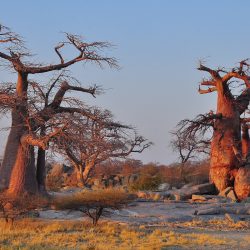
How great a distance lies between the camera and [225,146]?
20.7 m

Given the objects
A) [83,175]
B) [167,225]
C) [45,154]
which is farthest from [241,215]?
[83,175]

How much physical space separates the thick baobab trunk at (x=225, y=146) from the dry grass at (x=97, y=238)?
8.57 meters

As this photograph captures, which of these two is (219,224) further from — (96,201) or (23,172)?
(23,172)

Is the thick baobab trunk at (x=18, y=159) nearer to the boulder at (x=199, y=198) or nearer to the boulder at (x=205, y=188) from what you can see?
the boulder at (x=199, y=198)

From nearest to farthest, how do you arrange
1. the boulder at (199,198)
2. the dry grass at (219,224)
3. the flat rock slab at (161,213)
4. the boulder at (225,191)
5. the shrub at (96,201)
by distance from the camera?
the shrub at (96,201) < the dry grass at (219,224) < the flat rock slab at (161,213) < the boulder at (199,198) < the boulder at (225,191)

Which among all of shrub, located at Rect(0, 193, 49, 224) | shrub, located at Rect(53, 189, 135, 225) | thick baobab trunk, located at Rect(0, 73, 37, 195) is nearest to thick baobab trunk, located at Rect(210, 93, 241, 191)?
thick baobab trunk, located at Rect(0, 73, 37, 195)

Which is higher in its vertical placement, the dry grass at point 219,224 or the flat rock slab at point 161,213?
the flat rock slab at point 161,213

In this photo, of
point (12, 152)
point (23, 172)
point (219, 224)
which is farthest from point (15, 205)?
point (219, 224)

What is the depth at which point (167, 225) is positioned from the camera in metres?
13.5

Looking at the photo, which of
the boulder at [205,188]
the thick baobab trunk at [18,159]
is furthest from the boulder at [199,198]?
the thick baobab trunk at [18,159]

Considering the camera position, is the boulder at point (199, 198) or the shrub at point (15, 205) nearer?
the shrub at point (15, 205)

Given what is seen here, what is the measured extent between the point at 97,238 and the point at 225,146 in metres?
10.9

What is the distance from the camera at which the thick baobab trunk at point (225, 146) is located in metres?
20.6

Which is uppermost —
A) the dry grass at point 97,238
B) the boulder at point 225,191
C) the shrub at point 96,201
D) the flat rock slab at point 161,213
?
the boulder at point 225,191
